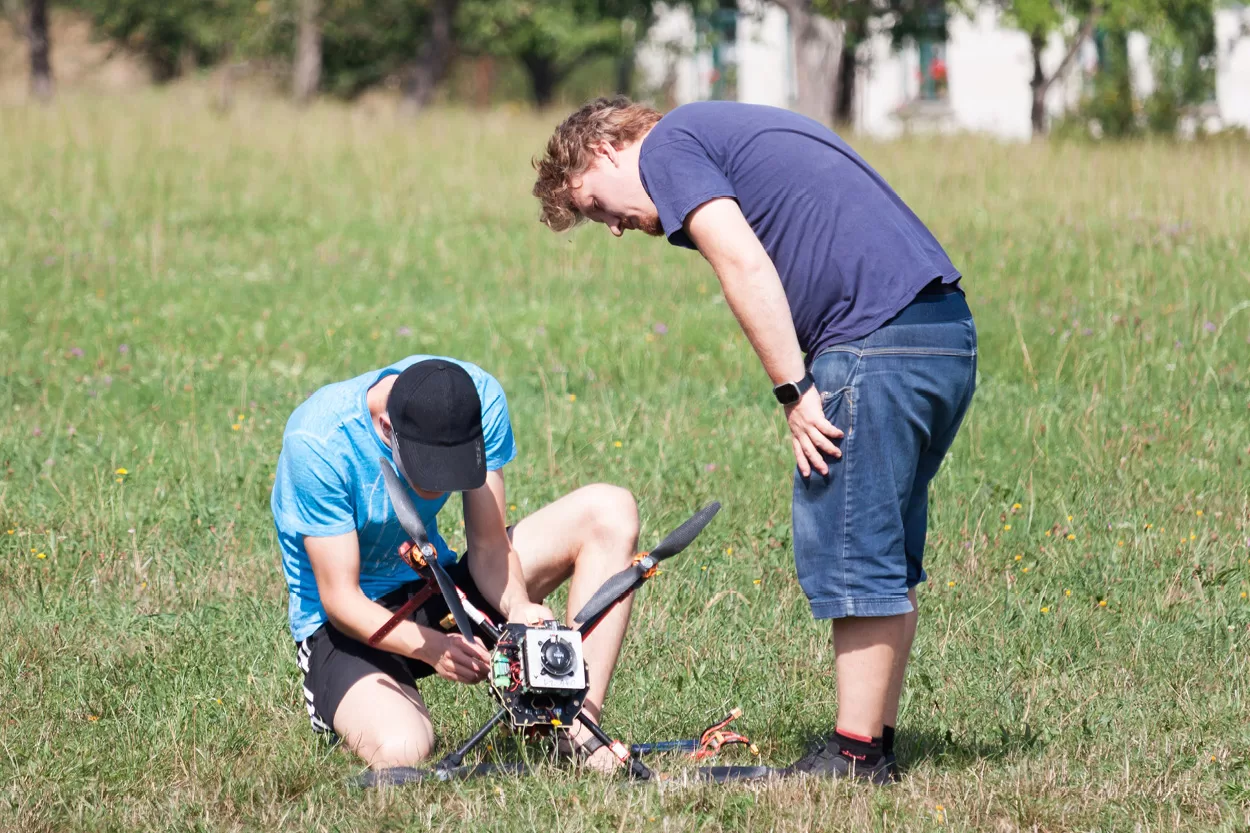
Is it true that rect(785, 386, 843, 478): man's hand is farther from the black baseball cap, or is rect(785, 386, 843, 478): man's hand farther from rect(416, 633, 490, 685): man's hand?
rect(416, 633, 490, 685): man's hand

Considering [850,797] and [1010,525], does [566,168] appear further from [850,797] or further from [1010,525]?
[1010,525]

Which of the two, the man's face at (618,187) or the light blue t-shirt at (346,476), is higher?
the man's face at (618,187)

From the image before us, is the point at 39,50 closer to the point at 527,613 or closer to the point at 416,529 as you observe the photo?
the point at 527,613

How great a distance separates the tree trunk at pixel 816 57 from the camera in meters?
17.2

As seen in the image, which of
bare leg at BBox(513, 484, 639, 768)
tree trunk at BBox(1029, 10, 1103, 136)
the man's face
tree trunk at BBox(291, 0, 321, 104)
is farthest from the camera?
tree trunk at BBox(291, 0, 321, 104)

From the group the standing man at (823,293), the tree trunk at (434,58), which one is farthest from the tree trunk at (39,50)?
the standing man at (823,293)

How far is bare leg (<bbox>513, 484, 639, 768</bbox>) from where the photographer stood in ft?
11.8

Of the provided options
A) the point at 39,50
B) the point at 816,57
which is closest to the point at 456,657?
the point at 816,57

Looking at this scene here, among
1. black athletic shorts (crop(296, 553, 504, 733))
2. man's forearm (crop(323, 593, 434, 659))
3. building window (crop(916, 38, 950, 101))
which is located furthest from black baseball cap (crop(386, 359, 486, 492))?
building window (crop(916, 38, 950, 101))

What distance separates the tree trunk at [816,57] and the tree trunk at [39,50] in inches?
430

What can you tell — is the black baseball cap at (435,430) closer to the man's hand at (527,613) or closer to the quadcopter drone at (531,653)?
the quadcopter drone at (531,653)

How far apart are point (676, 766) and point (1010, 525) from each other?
2.16 metres

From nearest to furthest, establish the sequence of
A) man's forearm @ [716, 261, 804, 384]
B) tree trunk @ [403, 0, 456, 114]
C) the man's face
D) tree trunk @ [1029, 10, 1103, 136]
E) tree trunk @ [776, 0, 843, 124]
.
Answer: man's forearm @ [716, 261, 804, 384] < the man's face < tree trunk @ [776, 0, 843, 124] < tree trunk @ [1029, 10, 1103, 136] < tree trunk @ [403, 0, 456, 114]

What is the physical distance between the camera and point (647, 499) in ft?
17.8
